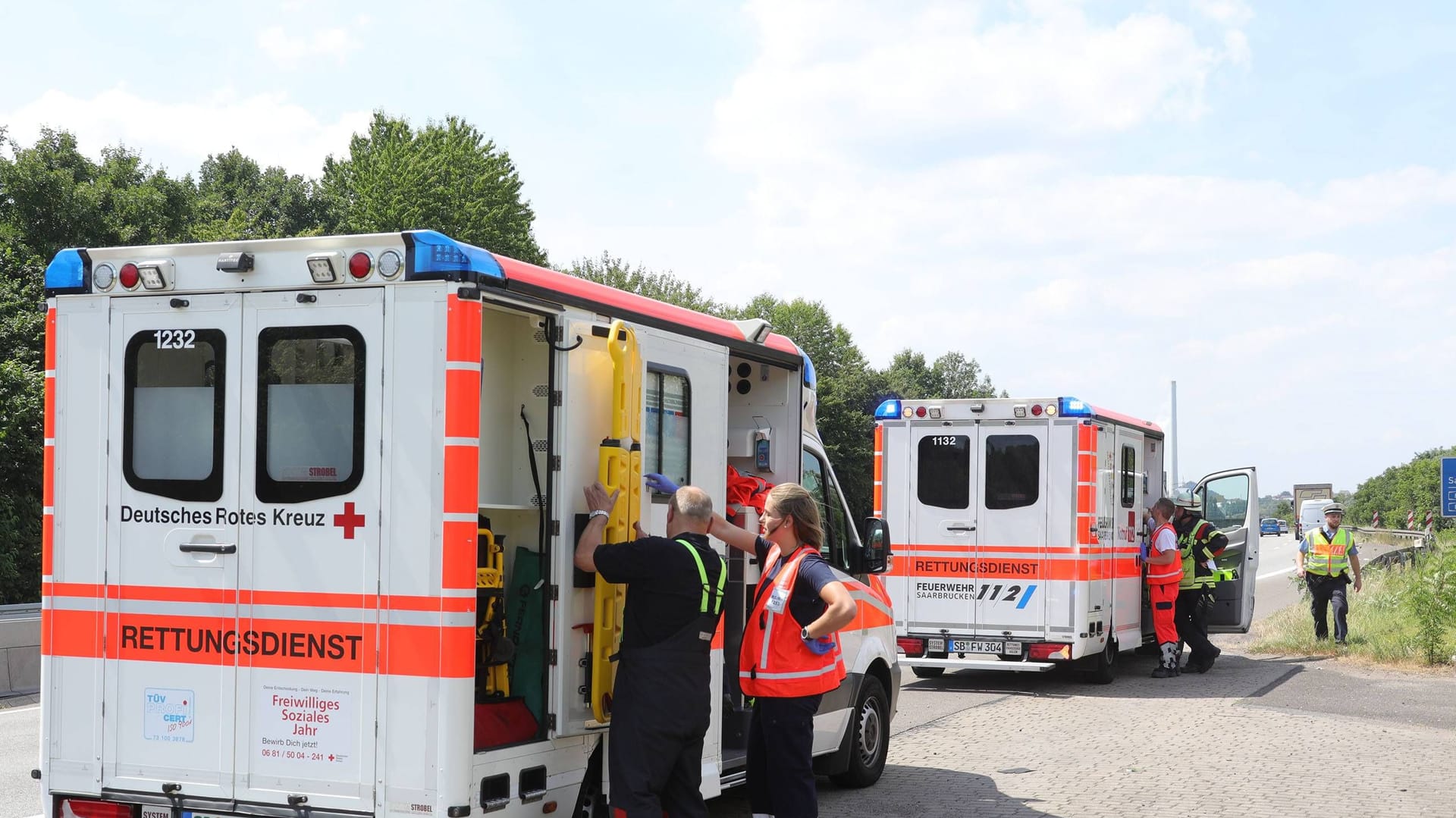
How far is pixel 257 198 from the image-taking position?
2143 inches

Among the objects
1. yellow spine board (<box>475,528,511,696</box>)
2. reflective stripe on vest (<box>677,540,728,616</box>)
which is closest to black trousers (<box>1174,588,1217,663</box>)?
reflective stripe on vest (<box>677,540,728,616</box>)

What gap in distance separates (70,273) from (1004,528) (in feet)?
32.4

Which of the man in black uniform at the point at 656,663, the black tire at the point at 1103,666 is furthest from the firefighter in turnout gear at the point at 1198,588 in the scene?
the man in black uniform at the point at 656,663

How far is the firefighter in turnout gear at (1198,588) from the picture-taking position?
15.1m

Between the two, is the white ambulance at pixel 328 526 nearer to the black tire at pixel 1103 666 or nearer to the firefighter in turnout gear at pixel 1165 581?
the black tire at pixel 1103 666

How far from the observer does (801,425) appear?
8047 millimetres

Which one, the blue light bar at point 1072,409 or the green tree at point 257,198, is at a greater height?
the green tree at point 257,198

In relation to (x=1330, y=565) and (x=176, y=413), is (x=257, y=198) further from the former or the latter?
(x=176, y=413)

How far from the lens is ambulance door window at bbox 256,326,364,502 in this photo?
525 cm

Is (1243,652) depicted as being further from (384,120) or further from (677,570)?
(384,120)

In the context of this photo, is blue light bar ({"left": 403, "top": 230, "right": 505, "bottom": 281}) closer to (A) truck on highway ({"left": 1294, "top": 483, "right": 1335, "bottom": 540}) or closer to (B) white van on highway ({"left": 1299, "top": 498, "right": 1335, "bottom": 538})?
(B) white van on highway ({"left": 1299, "top": 498, "right": 1335, "bottom": 538})

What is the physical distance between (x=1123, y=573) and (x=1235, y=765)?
5477mm

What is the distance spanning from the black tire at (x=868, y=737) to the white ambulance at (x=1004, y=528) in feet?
16.8

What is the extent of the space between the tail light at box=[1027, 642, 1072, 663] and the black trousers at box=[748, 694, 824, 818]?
7.71 metres
